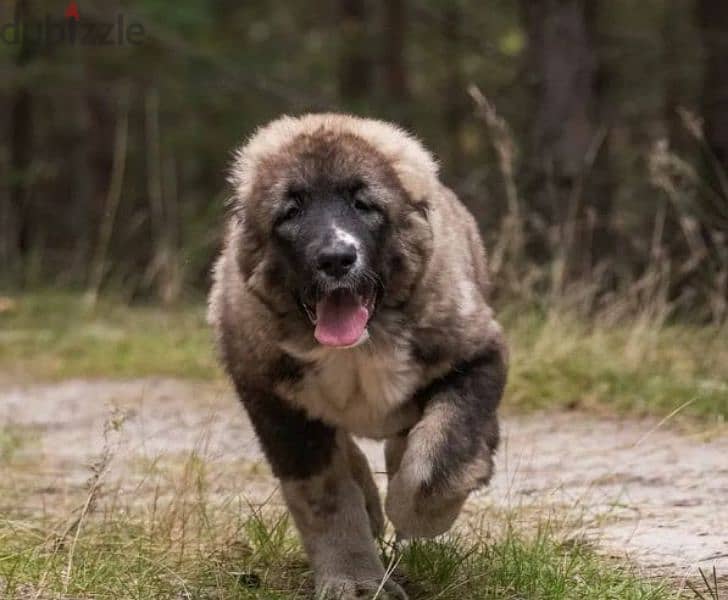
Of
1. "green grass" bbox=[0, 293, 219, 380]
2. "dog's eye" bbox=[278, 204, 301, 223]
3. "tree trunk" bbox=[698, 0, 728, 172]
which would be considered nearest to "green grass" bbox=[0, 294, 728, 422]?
"green grass" bbox=[0, 293, 219, 380]

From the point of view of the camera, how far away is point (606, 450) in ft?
21.3

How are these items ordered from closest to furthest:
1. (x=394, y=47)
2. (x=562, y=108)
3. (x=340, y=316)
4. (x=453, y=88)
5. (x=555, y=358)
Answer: (x=340, y=316)
(x=555, y=358)
(x=562, y=108)
(x=394, y=47)
(x=453, y=88)

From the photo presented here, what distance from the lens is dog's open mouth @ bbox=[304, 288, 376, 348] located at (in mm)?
4137

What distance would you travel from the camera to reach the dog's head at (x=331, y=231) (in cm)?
411

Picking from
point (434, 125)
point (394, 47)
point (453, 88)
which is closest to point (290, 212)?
point (394, 47)

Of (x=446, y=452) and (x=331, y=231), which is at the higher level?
(x=331, y=231)

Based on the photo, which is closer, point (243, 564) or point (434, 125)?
point (243, 564)

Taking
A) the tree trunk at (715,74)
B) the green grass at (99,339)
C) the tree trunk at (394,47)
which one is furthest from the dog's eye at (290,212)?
the tree trunk at (394,47)

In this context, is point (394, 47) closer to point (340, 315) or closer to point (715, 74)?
point (715, 74)

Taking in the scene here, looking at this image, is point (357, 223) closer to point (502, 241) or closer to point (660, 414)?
point (660, 414)

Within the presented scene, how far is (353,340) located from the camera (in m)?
4.11

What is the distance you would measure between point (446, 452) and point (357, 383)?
403 mm

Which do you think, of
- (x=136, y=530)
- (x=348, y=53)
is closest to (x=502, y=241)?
(x=136, y=530)

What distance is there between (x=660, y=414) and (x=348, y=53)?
10.8 metres
